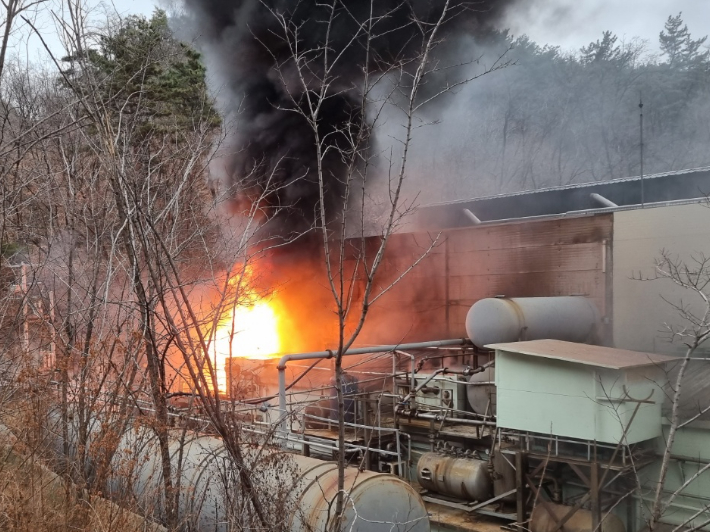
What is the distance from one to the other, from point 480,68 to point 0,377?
65.9 feet

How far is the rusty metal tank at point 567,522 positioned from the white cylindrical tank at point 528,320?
335 cm

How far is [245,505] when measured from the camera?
5680mm

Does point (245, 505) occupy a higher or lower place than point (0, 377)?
lower

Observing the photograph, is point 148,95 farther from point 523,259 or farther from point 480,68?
point 480,68

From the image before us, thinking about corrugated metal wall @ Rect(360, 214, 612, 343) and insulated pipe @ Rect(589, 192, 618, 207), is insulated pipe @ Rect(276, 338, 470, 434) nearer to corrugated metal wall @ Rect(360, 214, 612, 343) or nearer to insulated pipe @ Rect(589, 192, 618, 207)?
corrugated metal wall @ Rect(360, 214, 612, 343)

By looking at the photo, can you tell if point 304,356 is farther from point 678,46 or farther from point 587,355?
point 678,46

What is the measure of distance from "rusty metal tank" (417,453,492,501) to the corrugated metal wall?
11.7 ft

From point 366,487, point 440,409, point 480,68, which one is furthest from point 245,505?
point 480,68

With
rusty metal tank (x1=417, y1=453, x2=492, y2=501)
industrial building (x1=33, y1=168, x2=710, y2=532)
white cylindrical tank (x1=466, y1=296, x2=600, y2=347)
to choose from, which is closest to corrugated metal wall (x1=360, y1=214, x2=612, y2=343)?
industrial building (x1=33, y1=168, x2=710, y2=532)

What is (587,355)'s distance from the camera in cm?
930

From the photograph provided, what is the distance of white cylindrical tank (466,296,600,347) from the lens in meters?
12.2

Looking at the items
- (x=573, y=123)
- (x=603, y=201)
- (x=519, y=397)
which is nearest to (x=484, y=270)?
(x=603, y=201)

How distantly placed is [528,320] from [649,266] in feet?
9.48

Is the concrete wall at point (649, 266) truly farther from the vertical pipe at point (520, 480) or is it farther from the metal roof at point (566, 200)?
the metal roof at point (566, 200)
